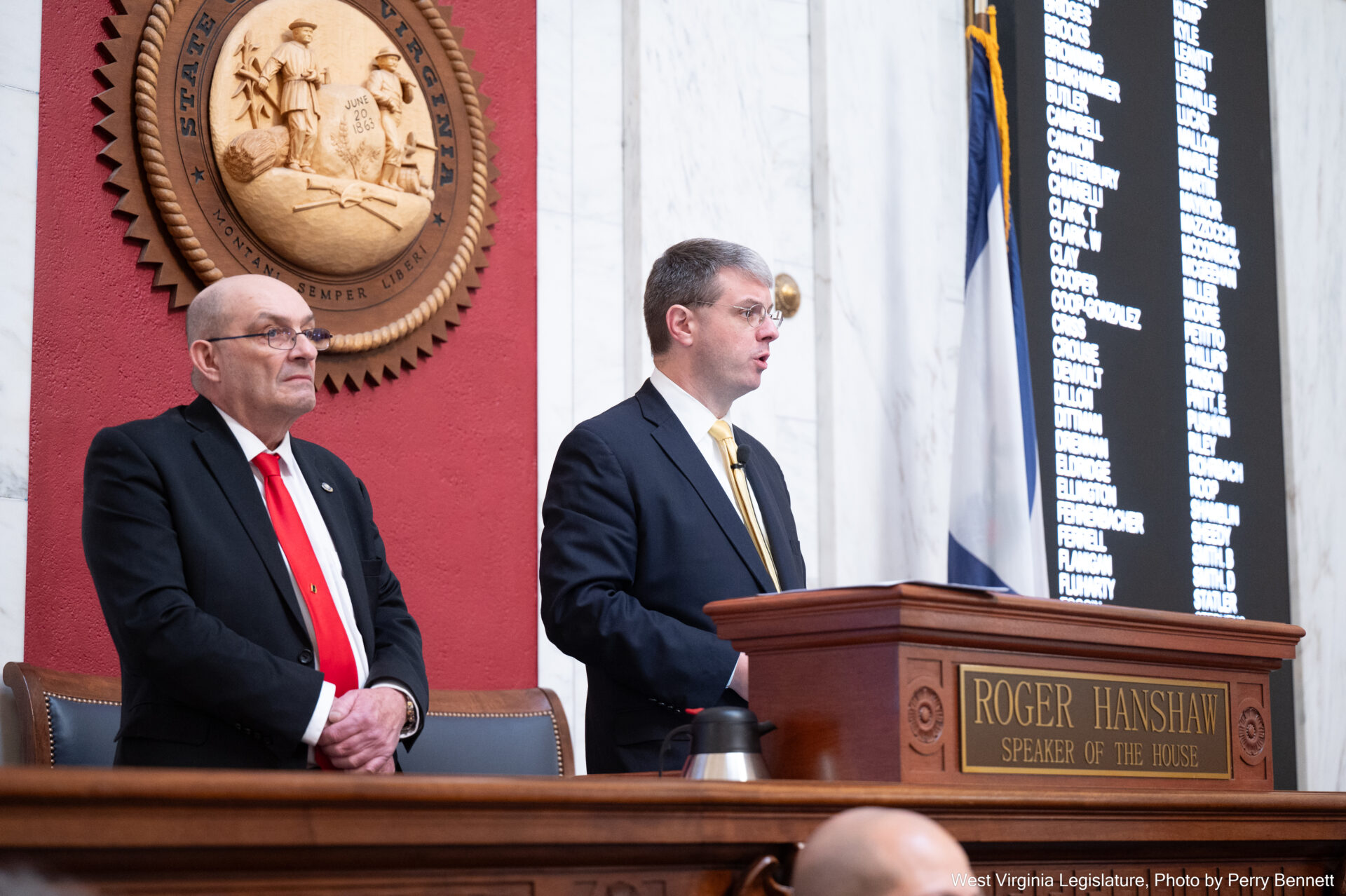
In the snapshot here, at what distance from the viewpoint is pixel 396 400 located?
4.09m

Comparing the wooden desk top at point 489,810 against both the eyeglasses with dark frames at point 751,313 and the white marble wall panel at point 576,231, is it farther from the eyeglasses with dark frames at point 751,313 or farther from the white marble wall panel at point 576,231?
the white marble wall panel at point 576,231

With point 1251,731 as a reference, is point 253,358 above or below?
above

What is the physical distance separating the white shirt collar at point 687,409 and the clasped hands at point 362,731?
2.81 ft

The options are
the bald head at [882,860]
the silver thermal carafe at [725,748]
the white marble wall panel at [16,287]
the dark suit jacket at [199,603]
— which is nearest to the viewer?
the bald head at [882,860]

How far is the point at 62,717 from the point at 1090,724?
6.56 feet

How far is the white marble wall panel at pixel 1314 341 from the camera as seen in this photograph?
6.25m

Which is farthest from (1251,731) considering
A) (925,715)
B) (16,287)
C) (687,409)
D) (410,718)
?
(16,287)

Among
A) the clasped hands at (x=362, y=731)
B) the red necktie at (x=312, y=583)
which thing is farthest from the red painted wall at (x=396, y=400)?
the clasped hands at (x=362, y=731)

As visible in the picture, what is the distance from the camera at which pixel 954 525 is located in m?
4.99

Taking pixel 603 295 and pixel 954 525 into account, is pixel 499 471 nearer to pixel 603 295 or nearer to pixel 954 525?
pixel 603 295

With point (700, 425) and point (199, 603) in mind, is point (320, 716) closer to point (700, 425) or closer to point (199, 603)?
point (199, 603)

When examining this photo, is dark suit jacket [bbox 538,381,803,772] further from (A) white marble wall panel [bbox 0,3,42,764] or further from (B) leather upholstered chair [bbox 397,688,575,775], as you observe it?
(A) white marble wall panel [bbox 0,3,42,764]

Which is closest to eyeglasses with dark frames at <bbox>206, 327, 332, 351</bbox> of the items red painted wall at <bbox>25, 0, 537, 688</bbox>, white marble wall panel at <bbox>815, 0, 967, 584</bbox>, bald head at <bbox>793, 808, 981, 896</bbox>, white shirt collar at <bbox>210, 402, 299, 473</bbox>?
white shirt collar at <bbox>210, 402, 299, 473</bbox>

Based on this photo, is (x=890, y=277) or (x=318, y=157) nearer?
(x=318, y=157)
